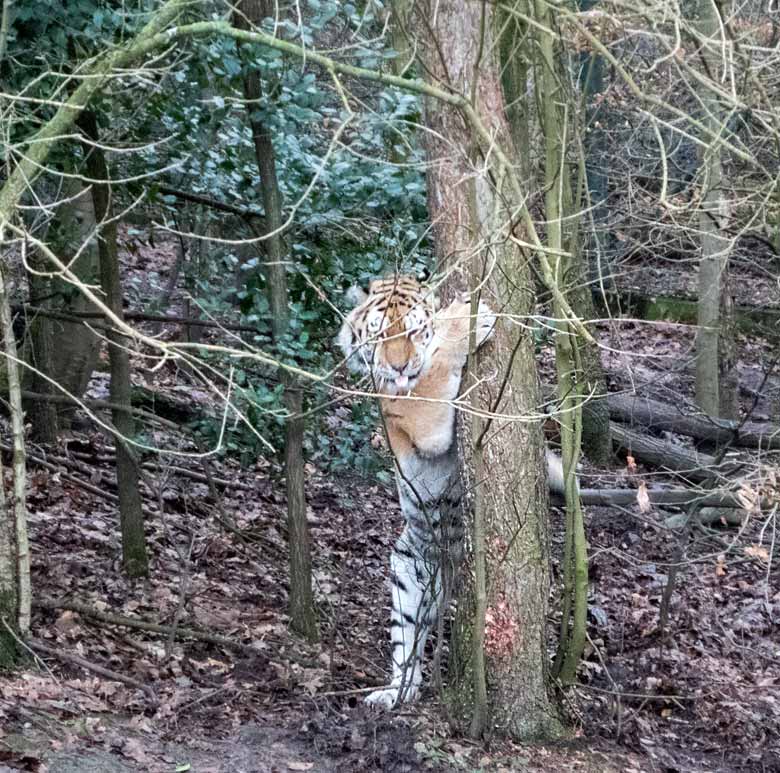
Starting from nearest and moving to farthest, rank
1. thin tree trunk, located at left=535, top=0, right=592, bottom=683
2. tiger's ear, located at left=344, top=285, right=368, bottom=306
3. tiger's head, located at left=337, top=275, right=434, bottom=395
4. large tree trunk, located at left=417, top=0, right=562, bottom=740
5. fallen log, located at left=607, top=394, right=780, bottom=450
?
large tree trunk, located at left=417, top=0, right=562, bottom=740 < thin tree trunk, located at left=535, top=0, right=592, bottom=683 < tiger's head, located at left=337, top=275, right=434, bottom=395 < tiger's ear, located at left=344, top=285, right=368, bottom=306 < fallen log, located at left=607, top=394, right=780, bottom=450

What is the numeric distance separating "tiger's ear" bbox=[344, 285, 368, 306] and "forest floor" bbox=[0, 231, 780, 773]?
5.35 ft

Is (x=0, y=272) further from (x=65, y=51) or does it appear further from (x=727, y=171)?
(x=727, y=171)

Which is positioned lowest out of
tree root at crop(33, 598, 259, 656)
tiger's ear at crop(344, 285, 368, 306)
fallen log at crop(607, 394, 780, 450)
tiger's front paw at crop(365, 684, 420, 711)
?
tiger's front paw at crop(365, 684, 420, 711)

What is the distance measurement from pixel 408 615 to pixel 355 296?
1.96 meters

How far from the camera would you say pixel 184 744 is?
5215 millimetres

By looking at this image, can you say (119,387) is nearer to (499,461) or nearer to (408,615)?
(408,615)

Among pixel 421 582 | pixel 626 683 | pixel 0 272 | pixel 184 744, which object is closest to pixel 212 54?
pixel 0 272

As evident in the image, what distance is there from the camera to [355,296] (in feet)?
21.0

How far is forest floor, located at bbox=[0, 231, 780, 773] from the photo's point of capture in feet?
17.3

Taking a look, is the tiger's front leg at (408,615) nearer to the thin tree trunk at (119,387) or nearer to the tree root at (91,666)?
the tree root at (91,666)

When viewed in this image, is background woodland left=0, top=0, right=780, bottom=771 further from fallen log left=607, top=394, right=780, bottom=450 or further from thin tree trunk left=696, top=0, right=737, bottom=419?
thin tree trunk left=696, top=0, right=737, bottom=419

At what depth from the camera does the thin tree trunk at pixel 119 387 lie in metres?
6.54

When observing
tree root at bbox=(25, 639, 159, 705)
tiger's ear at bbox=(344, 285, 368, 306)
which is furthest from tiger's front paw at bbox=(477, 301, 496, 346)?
tree root at bbox=(25, 639, 159, 705)

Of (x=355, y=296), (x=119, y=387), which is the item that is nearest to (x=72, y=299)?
(x=119, y=387)
